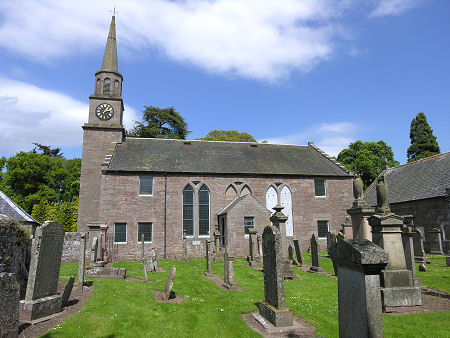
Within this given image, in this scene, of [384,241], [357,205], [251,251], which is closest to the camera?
[384,241]

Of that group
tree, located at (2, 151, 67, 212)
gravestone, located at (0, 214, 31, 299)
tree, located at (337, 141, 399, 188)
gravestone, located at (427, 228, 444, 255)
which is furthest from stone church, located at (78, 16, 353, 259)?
tree, located at (2, 151, 67, 212)

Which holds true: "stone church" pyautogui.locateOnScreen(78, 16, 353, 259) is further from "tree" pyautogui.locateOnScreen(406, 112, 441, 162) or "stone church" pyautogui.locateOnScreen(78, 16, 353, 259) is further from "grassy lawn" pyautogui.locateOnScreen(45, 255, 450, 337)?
"tree" pyautogui.locateOnScreen(406, 112, 441, 162)

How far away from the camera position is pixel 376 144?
48.6 m

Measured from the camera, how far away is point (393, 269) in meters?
9.33

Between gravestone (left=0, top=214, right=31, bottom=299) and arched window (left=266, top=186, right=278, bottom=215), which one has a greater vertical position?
arched window (left=266, top=186, right=278, bottom=215)

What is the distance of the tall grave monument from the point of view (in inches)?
352

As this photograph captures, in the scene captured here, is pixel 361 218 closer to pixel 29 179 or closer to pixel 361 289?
pixel 361 289

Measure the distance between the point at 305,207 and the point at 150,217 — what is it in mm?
13582

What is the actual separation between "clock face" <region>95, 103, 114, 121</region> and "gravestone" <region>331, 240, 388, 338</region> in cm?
2769

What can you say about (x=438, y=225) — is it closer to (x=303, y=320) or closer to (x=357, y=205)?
(x=357, y=205)

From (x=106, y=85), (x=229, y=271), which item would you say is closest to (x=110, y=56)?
(x=106, y=85)

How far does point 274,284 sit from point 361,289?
442 cm

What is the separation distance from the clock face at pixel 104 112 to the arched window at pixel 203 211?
35.6 feet

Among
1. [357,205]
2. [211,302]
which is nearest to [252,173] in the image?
[357,205]
